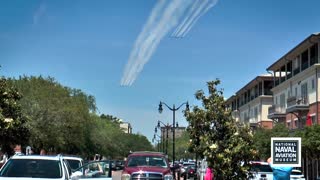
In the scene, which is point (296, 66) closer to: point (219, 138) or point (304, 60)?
point (304, 60)

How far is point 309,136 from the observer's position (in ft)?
144

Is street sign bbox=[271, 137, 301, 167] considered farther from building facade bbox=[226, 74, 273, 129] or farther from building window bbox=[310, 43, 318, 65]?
building facade bbox=[226, 74, 273, 129]

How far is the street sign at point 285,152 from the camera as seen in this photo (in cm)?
1582

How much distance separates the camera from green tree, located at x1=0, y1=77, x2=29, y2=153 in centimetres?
2894

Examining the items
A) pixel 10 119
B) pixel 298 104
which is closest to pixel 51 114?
pixel 10 119

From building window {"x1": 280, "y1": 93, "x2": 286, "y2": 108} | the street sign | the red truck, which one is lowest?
the red truck

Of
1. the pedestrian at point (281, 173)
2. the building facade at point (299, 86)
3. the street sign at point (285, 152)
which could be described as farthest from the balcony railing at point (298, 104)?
the pedestrian at point (281, 173)

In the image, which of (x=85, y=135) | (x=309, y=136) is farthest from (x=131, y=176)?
(x=85, y=135)

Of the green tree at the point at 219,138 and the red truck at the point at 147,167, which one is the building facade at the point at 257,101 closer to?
the red truck at the point at 147,167

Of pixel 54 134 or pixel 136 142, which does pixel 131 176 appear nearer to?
pixel 54 134

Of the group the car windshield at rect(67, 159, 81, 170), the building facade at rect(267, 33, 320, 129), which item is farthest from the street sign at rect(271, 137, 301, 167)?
the building facade at rect(267, 33, 320, 129)

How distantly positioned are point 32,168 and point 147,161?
8.23m

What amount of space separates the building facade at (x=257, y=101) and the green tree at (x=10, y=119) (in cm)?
4708

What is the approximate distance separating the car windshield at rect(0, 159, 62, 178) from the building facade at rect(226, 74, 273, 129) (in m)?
62.0
